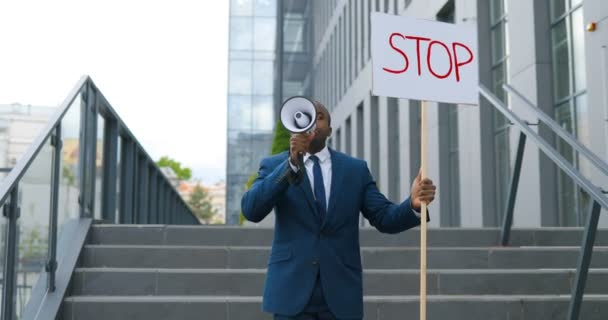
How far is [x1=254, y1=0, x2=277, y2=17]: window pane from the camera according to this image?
1526 inches

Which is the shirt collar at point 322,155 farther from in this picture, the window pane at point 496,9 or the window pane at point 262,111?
the window pane at point 262,111

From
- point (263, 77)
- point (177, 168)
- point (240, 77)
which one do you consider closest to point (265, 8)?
point (263, 77)

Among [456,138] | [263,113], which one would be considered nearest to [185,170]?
[263,113]

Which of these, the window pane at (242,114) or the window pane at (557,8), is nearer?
the window pane at (557,8)

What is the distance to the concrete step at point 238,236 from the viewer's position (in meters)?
6.84

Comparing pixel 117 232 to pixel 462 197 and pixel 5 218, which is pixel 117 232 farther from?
pixel 462 197

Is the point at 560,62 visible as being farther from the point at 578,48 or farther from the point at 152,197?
the point at 152,197

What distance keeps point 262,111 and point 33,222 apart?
33.2m

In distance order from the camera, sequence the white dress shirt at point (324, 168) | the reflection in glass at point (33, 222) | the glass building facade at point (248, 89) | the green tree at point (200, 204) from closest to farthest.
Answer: the white dress shirt at point (324, 168)
the reflection in glass at point (33, 222)
the glass building facade at point (248, 89)
the green tree at point (200, 204)

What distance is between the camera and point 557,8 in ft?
35.4

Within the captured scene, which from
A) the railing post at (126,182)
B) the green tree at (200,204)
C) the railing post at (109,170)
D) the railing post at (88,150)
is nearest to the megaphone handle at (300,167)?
the railing post at (88,150)

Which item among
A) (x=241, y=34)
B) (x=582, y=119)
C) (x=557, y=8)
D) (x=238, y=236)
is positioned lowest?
(x=238, y=236)

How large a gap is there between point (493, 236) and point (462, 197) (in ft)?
23.7

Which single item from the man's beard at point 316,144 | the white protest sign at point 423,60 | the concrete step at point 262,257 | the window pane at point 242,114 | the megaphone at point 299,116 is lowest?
the concrete step at point 262,257
